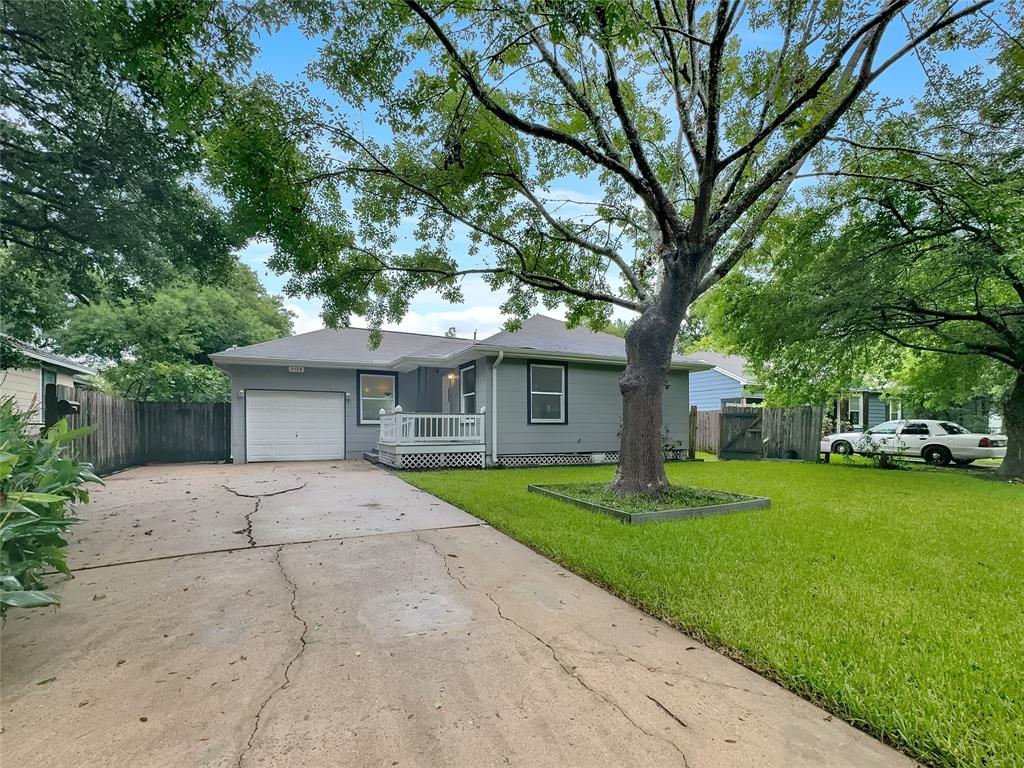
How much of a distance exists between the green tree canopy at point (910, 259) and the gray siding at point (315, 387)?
9.15m

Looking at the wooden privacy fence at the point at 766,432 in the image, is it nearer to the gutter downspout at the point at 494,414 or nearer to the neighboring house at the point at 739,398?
the neighboring house at the point at 739,398

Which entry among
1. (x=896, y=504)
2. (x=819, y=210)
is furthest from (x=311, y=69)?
(x=896, y=504)

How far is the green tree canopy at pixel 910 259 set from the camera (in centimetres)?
668

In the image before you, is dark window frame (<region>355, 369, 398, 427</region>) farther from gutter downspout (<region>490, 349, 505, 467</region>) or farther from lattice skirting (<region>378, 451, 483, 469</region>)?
gutter downspout (<region>490, 349, 505, 467</region>)

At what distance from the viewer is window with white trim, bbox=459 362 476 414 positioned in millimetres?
12031

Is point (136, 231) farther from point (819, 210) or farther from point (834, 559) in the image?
point (819, 210)

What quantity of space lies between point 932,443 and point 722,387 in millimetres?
8107

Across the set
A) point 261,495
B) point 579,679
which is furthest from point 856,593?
point 261,495

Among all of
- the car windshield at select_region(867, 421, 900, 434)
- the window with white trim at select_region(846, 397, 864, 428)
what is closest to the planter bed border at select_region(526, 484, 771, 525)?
the car windshield at select_region(867, 421, 900, 434)

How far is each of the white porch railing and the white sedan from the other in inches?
408

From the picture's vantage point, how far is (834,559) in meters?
3.93

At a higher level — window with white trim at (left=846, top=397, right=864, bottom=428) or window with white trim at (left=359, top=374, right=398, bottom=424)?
window with white trim at (left=359, top=374, right=398, bottom=424)

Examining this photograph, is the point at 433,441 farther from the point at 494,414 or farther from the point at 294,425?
the point at 294,425

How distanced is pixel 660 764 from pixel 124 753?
2024 millimetres
